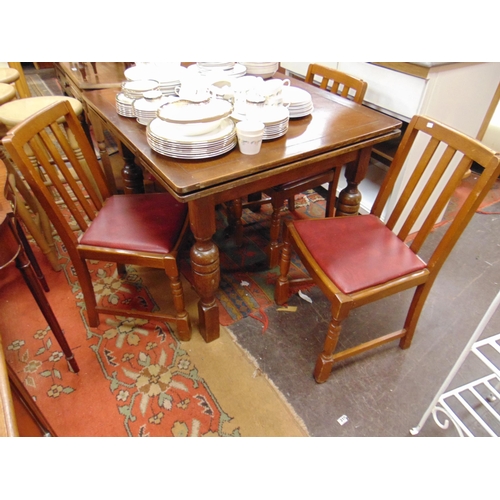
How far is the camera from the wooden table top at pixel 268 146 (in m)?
1.14

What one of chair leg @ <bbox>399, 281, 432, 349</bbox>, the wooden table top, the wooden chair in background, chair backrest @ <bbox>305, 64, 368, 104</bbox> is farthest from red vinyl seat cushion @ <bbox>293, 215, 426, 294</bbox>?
the wooden chair in background

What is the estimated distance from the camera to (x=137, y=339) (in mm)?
1656

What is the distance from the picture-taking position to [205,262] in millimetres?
1363

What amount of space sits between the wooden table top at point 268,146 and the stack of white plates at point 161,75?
171mm

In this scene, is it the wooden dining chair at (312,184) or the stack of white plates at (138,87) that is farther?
the wooden dining chair at (312,184)

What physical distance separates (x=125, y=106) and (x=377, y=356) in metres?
1.50

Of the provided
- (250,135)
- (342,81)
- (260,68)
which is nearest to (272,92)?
(250,135)

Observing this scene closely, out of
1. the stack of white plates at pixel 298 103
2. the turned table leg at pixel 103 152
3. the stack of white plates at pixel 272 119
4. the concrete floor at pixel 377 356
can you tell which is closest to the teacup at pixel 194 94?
the stack of white plates at pixel 272 119

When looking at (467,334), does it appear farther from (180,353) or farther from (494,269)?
(180,353)

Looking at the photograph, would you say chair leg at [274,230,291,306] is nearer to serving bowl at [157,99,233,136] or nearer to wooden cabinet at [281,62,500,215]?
serving bowl at [157,99,233,136]

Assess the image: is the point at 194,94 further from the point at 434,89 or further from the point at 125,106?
the point at 434,89

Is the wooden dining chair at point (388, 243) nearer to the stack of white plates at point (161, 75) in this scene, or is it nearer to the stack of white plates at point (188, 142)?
the stack of white plates at point (188, 142)

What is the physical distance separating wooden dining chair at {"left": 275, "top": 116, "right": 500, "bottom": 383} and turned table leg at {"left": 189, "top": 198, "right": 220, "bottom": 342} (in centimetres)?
35
